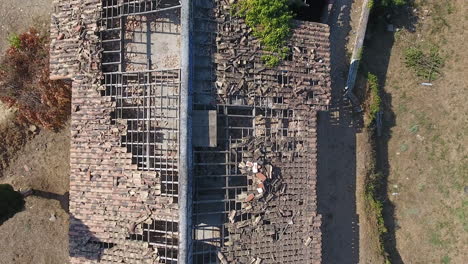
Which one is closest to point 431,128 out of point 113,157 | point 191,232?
point 191,232

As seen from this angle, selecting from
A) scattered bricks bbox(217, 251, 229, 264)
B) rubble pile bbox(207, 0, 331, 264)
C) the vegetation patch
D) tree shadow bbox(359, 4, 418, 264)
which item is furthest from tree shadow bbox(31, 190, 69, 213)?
the vegetation patch

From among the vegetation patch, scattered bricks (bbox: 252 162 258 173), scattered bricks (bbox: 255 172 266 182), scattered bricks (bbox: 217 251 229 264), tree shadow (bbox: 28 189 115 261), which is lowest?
scattered bricks (bbox: 217 251 229 264)

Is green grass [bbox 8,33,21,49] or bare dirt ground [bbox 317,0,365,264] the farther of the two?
bare dirt ground [bbox 317,0,365,264]

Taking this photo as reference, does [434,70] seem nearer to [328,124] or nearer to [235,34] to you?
[328,124]

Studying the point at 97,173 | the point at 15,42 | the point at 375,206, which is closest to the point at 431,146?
the point at 375,206

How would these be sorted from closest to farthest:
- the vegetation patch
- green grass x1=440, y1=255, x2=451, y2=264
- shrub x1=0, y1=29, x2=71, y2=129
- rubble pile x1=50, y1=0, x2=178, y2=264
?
rubble pile x1=50, y1=0, x2=178, y2=264 < shrub x1=0, y1=29, x2=71, y2=129 < green grass x1=440, y1=255, x2=451, y2=264 < the vegetation patch

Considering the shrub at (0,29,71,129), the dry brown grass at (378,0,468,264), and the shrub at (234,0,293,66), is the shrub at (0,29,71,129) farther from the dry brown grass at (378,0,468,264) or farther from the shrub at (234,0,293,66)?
the dry brown grass at (378,0,468,264)

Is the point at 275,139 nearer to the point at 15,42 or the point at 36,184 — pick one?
the point at 36,184
